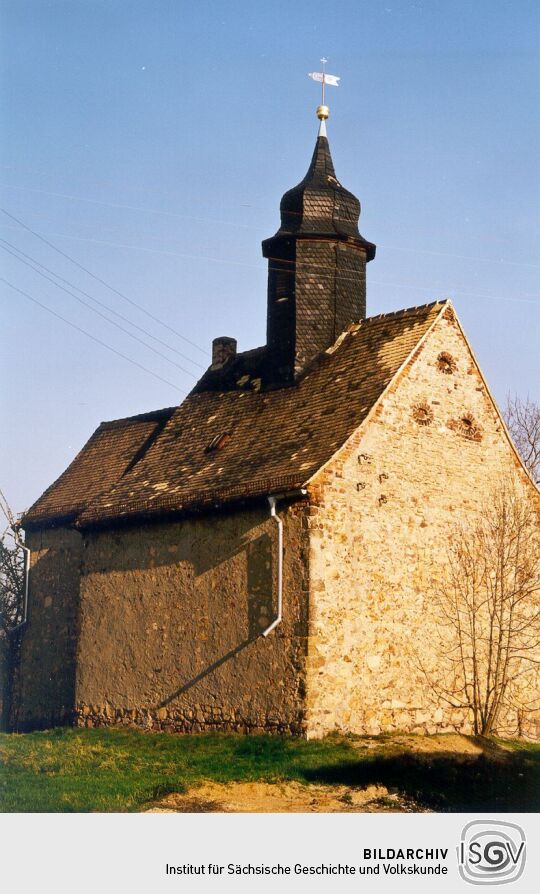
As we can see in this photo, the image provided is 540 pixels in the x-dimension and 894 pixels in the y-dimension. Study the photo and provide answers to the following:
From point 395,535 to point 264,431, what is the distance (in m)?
3.56

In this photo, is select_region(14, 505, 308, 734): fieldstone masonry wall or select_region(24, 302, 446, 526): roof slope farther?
select_region(24, 302, 446, 526): roof slope

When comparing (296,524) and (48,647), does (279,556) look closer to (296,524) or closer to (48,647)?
(296,524)

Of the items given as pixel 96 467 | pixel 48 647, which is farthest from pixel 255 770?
pixel 96 467

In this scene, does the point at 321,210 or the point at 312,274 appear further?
the point at 321,210

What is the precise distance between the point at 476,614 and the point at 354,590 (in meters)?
3.13

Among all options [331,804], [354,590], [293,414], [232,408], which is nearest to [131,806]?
[331,804]

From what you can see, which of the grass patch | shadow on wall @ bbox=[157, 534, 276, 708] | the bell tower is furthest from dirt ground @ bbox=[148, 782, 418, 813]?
the bell tower

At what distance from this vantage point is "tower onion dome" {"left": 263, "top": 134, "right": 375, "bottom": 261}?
25.4m

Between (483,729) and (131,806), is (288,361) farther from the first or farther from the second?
(131,806)

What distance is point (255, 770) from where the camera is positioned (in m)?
17.6

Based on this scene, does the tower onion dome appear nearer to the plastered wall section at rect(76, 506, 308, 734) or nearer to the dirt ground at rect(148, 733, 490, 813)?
the plastered wall section at rect(76, 506, 308, 734)
